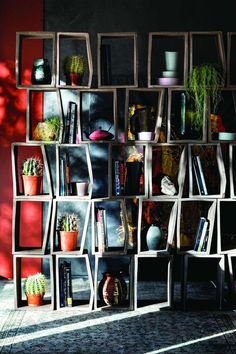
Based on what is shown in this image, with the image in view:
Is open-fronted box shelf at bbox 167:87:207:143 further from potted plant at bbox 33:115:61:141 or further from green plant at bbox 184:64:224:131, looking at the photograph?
potted plant at bbox 33:115:61:141

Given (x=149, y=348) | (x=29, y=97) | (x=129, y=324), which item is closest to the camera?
(x=149, y=348)

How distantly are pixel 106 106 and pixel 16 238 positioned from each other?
1821mm

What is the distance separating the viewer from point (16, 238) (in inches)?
232

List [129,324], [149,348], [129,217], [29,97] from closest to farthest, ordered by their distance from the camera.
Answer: [149,348] < [129,324] < [29,97] < [129,217]

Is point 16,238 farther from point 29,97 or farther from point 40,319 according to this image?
point 29,97

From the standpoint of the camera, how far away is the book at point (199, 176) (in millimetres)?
5895

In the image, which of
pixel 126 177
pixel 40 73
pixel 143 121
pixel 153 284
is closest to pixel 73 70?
pixel 40 73

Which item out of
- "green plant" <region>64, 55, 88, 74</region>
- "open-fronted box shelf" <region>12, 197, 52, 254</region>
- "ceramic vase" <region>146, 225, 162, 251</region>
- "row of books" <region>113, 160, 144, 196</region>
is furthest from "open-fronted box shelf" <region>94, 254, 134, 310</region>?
"green plant" <region>64, 55, 88, 74</region>

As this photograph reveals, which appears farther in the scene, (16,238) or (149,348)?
(16,238)

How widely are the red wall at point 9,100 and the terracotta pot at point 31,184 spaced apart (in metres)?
1.21

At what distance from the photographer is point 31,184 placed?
230 inches

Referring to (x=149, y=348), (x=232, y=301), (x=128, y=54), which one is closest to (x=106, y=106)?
(x=128, y=54)

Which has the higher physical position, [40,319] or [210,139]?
[210,139]

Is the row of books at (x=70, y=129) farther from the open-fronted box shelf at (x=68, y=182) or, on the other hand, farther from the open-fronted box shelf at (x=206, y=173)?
the open-fronted box shelf at (x=206, y=173)
